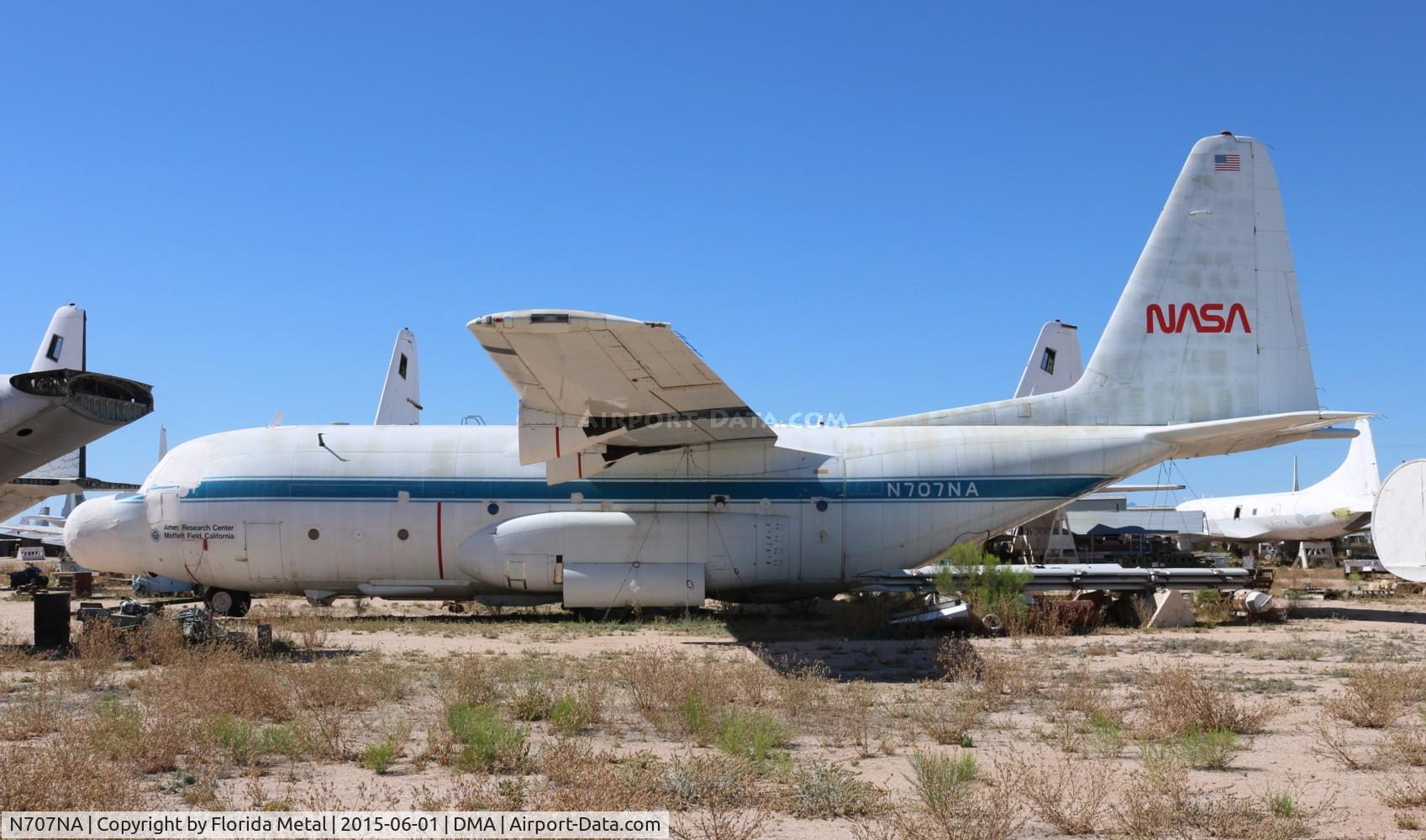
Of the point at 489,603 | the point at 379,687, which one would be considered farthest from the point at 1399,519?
the point at 379,687

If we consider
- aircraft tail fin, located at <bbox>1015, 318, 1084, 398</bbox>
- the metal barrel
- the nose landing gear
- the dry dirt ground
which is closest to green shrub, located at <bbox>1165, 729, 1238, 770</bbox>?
the dry dirt ground

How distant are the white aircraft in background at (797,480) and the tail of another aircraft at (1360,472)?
30.0 meters

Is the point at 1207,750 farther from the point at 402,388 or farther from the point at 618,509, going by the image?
the point at 402,388

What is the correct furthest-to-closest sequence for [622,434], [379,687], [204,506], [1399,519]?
[1399,519]
[204,506]
[622,434]
[379,687]

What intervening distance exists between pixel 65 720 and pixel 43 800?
11.0 feet

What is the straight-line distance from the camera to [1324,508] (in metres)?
45.4

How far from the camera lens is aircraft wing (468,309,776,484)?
531 inches

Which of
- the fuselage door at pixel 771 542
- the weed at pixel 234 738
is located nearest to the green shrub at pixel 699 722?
the weed at pixel 234 738

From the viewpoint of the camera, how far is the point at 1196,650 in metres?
15.4

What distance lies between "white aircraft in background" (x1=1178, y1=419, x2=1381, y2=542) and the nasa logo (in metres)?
26.7

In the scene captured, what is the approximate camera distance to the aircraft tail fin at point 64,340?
29484 mm

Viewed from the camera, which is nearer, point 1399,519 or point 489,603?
point 489,603

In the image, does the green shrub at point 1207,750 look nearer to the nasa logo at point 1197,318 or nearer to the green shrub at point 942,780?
the green shrub at point 942,780

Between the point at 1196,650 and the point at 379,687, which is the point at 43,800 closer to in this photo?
the point at 379,687
